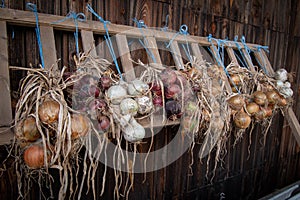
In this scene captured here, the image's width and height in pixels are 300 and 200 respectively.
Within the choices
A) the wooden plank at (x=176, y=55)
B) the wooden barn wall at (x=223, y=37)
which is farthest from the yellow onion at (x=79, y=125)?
the wooden plank at (x=176, y=55)

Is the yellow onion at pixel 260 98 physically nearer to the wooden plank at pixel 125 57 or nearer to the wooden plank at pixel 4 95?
the wooden plank at pixel 125 57

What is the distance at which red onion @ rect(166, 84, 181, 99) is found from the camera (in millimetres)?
914

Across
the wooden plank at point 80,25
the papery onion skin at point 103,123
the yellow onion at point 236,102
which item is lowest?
the papery onion skin at point 103,123

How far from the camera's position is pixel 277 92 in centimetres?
138

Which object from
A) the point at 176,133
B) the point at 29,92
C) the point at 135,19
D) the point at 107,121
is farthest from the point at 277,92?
the point at 29,92

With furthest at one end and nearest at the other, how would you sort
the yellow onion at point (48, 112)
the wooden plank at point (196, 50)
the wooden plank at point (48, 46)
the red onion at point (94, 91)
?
the wooden plank at point (196, 50) < the wooden plank at point (48, 46) < the red onion at point (94, 91) < the yellow onion at point (48, 112)

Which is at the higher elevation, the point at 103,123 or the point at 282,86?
the point at 282,86

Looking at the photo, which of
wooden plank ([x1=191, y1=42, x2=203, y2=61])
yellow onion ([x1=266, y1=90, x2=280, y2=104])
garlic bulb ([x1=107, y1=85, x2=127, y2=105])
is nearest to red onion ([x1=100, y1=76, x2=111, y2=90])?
garlic bulb ([x1=107, y1=85, x2=127, y2=105])

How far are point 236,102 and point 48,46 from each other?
3.16 ft

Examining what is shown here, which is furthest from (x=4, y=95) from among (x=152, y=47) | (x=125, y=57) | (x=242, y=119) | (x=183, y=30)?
(x=242, y=119)

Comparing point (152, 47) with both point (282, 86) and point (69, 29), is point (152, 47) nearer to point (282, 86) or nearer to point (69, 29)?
point (69, 29)

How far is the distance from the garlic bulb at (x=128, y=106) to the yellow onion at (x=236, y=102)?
60 centimetres

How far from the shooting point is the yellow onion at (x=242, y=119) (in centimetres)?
121

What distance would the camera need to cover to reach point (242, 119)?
121cm
